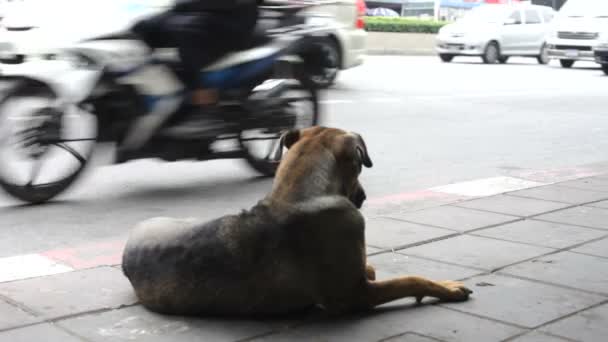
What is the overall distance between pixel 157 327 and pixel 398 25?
1172 inches

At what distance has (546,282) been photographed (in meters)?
4.65

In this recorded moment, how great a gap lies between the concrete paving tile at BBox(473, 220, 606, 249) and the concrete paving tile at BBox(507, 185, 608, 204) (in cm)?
95

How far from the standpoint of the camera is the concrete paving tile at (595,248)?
5338 millimetres

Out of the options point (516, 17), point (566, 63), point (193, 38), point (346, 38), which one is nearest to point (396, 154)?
point (193, 38)

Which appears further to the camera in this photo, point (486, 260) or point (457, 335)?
point (486, 260)

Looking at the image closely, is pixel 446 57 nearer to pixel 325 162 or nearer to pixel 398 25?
pixel 398 25

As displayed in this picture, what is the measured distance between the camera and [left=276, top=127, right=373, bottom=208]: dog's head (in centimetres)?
398

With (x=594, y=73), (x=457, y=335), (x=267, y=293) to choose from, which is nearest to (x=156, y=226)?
(x=267, y=293)

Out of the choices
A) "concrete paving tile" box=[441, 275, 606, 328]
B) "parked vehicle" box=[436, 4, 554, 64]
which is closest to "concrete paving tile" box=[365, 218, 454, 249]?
"concrete paving tile" box=[441, 275, 606, 328]

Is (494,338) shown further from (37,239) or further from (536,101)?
(536,101)

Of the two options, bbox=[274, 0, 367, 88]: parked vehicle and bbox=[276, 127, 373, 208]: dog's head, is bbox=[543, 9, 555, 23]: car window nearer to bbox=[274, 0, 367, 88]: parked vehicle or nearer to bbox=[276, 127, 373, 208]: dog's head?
bbox=[274, 0, 367, 88]: parked vehicle

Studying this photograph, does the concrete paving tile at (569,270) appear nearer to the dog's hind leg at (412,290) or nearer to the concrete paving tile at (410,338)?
the dog's hind leg at (412,290)

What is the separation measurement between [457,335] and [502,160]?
18.8 feet

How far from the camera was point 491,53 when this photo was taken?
88.8ft
